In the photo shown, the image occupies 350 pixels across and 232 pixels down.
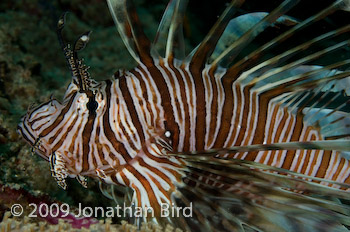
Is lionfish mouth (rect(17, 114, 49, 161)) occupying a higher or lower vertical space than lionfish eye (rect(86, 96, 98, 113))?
lower

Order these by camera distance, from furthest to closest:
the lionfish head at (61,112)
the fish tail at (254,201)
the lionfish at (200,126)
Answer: the lionfish head at (61,112) → the lionfish at (200,126) → the fish tail at (254,201)

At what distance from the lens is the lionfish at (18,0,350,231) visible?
217 centimetres

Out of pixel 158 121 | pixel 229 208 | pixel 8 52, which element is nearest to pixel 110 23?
pixel 8 52

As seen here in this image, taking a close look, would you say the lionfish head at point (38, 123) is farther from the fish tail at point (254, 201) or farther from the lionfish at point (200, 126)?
the fish tail at point (254, 201)

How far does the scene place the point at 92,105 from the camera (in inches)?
94.6

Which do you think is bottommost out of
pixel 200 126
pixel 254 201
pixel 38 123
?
pixel 254 201

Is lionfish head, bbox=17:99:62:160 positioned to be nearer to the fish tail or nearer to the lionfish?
the lionfish

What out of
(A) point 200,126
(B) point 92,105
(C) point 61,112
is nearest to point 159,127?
(A) point 200,126

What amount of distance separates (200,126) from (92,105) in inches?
32.2

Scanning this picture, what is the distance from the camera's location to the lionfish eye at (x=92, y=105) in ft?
7.86

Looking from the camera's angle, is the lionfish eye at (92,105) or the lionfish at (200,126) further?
the lionfish eye at (92,105)

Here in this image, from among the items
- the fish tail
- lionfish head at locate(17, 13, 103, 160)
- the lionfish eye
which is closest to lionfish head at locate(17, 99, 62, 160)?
lionfish head at locate(17, 13, 103, 160)

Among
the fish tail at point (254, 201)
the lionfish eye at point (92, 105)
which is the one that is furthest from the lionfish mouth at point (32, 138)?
the fish tail at point (254, 201)

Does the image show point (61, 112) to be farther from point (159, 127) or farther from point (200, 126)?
point (200, 126)
